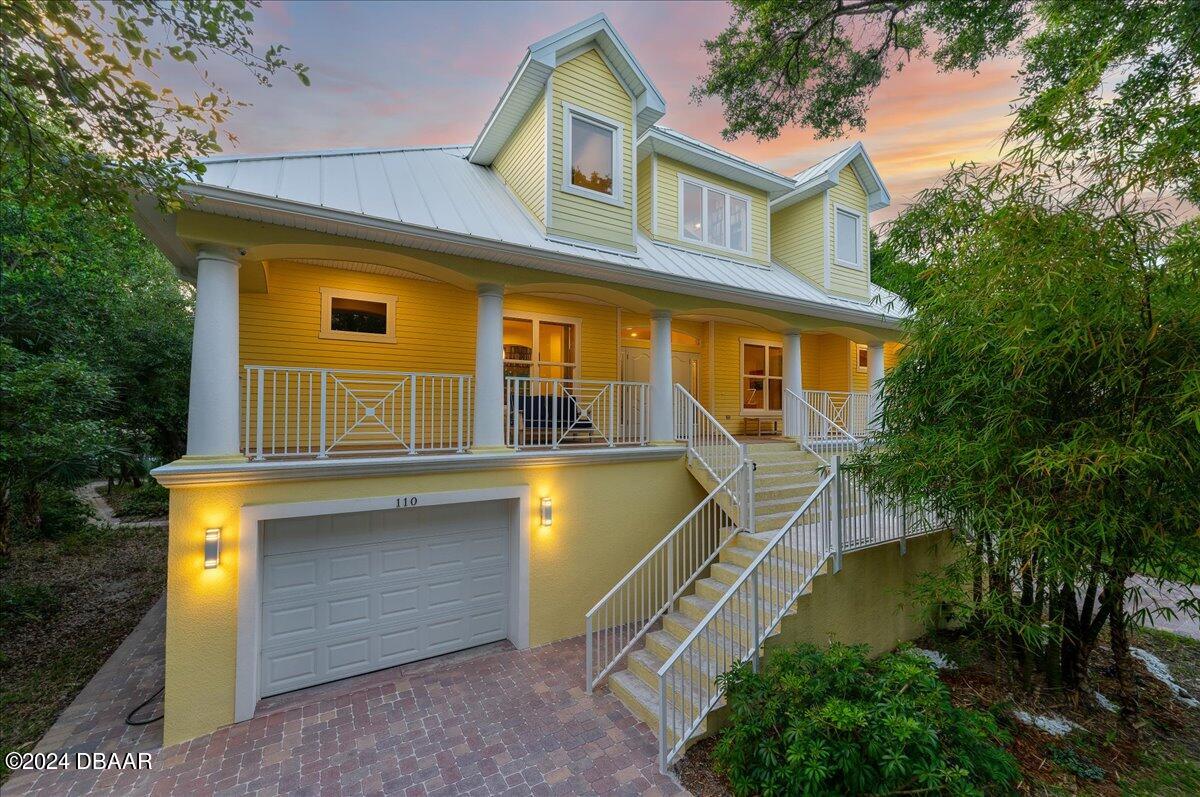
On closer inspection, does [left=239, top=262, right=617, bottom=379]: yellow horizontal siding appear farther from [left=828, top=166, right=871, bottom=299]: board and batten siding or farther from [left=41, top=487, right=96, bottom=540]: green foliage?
[left=41, top=487, right=96, bottom=540]: green foliage

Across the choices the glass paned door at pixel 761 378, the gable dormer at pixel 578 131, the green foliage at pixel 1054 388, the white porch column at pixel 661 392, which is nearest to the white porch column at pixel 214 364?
the gable dormer at pixel 578 131

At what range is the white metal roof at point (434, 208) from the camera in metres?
4.77

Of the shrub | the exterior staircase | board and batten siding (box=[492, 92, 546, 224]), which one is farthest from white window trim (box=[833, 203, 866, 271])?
the shrub

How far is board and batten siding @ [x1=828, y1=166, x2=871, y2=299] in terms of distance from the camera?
34.4 ft

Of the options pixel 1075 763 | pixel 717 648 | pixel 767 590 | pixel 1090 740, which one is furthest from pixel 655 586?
pixel 1090 740

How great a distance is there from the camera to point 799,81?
6949mm

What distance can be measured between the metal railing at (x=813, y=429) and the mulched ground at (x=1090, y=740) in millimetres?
3485

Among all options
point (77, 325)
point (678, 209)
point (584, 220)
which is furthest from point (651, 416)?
point (77, 325)

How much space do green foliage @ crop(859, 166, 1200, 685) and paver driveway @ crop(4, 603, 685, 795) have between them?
12.3ft

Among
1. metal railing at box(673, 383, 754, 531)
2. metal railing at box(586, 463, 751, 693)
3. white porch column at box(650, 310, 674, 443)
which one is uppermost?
white porch column at box(650, 310, 674, 443)

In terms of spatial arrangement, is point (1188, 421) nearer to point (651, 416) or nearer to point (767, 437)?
point (651, 416)

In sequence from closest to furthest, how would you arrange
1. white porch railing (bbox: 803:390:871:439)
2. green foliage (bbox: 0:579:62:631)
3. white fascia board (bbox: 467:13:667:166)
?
green foliage (bbox: 0:579:62:631) < white fascia board (bbox: 467:13:667:166) < white porch railing (bbox: 803:390:871:439)

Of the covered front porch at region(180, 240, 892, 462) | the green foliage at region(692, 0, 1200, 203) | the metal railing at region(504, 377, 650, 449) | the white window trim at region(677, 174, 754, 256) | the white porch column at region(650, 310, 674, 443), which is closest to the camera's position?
the green foliage at region(692, 0, 1200, 203)

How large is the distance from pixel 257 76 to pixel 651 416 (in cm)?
575
